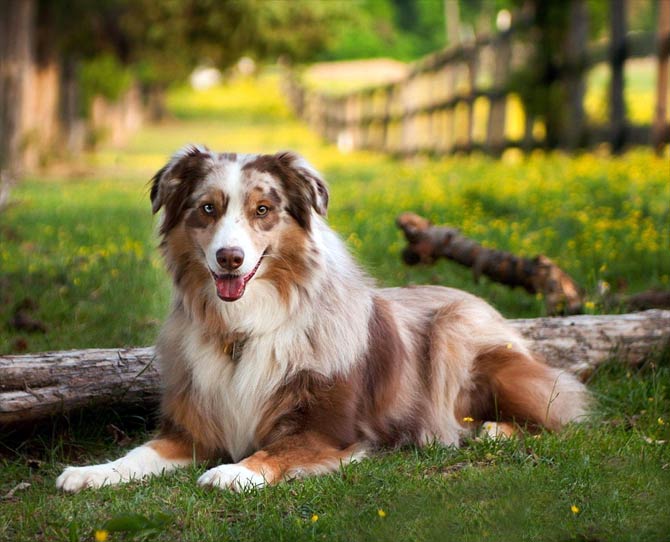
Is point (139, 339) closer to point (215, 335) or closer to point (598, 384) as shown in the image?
point (215, 335)

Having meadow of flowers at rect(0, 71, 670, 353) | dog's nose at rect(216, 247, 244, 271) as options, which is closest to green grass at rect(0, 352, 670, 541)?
dog's nose at rect(216, 247, 244, 271)

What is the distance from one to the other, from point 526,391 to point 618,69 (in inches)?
410

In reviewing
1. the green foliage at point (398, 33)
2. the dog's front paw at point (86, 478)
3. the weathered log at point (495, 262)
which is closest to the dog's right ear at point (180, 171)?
the dog's front paw at point (86, 478)

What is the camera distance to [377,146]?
108 ft

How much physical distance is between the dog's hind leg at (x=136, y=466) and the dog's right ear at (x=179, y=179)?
3.48 ft

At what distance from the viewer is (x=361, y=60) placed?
193 feet

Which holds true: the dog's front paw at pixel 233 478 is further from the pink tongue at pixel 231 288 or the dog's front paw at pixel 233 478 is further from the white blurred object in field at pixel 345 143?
the white blurred object in field at pixel 345 143

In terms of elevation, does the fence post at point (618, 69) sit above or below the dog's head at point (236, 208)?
above

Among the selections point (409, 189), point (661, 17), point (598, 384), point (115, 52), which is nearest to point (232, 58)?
point (115, 52)

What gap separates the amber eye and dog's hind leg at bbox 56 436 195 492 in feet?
3.89

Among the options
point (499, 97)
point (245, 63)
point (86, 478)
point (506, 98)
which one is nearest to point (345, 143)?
point (245, 63)

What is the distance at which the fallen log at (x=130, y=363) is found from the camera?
5.18 meters

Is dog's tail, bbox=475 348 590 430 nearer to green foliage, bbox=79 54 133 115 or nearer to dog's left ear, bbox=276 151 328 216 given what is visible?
dog's left ear, bbox=276 151 328 216

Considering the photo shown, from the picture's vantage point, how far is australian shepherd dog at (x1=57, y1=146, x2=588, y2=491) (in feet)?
15.4
